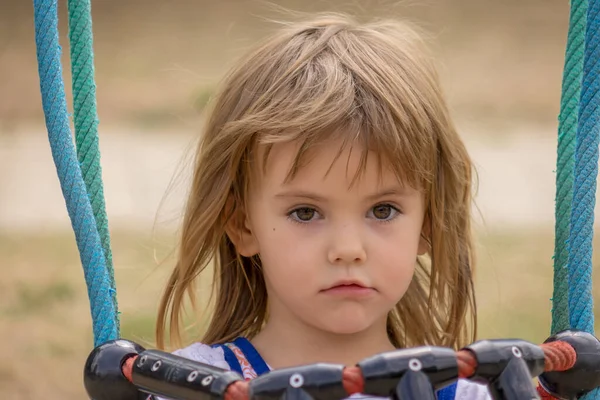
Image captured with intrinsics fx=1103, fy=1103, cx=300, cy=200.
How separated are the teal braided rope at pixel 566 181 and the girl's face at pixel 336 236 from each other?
0.21m

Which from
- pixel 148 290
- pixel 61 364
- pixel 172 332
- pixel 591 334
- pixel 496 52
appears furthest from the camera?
pixel 496 52

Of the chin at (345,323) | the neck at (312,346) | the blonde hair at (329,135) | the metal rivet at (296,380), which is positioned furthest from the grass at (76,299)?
the metal rivet at (296,380)

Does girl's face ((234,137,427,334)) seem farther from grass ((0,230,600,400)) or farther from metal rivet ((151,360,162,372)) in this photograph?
grass ((0,230,600,400))

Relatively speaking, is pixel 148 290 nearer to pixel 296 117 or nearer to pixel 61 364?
pixel 61 364

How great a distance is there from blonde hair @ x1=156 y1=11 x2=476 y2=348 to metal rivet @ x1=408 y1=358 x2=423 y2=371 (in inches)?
16.8

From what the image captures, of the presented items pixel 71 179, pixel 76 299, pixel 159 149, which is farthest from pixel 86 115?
pixel 159 149

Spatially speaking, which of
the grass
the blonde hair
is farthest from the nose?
the grass

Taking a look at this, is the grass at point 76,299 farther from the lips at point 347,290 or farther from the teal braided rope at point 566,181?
the lips at point 347,290

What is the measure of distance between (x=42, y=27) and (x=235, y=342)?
1.76 feet

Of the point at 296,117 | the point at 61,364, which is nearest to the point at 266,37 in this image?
the point at 296,117

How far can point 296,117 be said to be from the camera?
152 cm

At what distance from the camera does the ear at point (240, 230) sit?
1653mm

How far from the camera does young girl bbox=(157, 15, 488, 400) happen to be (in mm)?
1493

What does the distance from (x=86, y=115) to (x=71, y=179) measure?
129 millimetres
